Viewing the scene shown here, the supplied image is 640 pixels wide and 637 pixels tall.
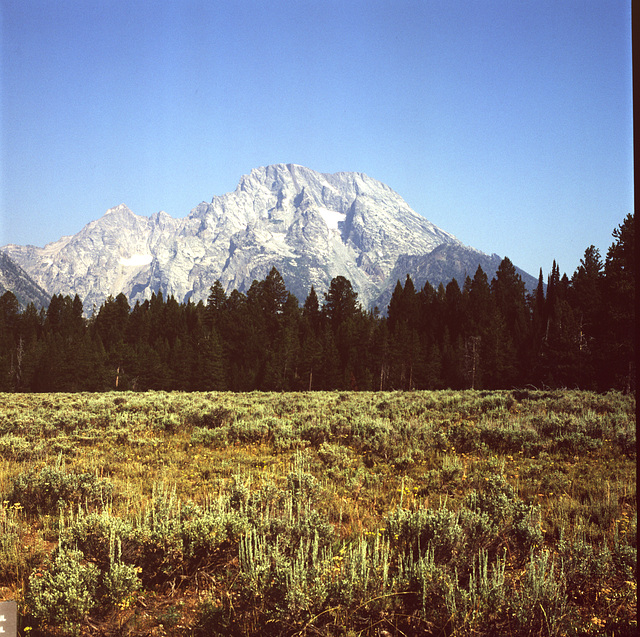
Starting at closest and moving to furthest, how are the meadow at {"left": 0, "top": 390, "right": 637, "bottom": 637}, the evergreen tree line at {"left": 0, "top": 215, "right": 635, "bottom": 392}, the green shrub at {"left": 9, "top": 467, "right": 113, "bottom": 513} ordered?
the meadow at {"left": 0, "top": 390, "right": 637, "bottom": 637}
the green shrub at {"left": 9, "top": 467, "right": 113, "bottom": 513}
the evergreen tree line at {"left": 0, "top": 215, "right": 635, "bottom": 392}

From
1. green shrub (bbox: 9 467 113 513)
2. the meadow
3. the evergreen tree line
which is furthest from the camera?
the evergreen tree line

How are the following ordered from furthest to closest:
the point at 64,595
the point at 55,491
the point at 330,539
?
the point at 55,491, the point at 330,539, the point at 64,595

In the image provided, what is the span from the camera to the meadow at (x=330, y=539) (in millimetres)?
3857

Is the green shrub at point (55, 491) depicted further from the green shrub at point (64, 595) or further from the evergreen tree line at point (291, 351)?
the evergreen tree line at point (291, 351)

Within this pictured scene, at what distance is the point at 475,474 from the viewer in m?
8.70

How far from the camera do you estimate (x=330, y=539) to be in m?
5.46

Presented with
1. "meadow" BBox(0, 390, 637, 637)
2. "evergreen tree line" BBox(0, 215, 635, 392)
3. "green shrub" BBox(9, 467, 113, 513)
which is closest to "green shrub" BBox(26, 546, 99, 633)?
"meadow" BBox(0, 390, 637, 637)

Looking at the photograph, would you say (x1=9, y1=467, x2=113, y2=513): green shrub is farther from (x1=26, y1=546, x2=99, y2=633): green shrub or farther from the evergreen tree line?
the evergreen tree line

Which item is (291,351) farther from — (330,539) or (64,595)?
(64,595)

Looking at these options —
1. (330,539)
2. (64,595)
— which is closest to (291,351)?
(330,539)

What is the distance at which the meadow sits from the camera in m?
3.86

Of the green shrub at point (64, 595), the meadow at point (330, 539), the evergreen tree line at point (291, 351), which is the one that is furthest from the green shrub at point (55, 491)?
the evergreen tree line at point (291, 351)

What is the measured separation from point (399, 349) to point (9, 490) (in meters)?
61.1

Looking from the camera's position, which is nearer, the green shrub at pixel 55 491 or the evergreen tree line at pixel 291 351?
the green shrub at pixel 55 491
